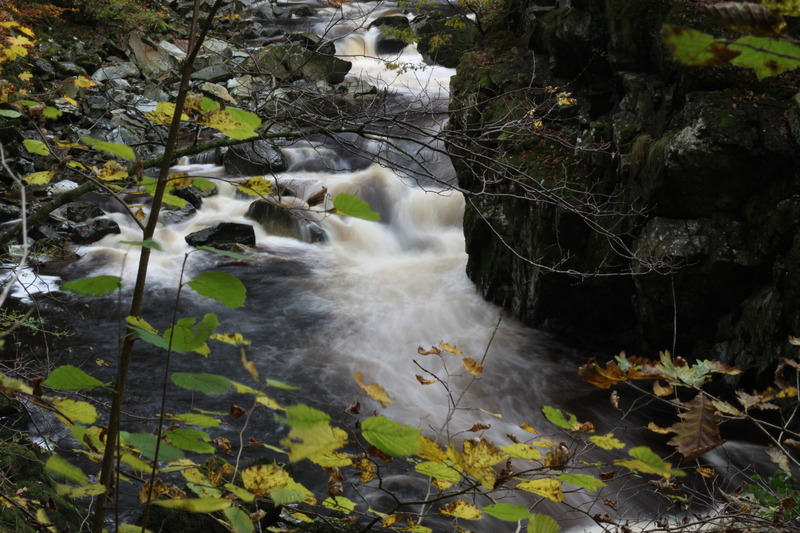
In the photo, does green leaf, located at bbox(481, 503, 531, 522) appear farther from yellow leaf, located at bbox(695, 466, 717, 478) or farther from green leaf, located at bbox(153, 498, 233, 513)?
yellow leaf, located at bbox(695, 466, 717, 478)

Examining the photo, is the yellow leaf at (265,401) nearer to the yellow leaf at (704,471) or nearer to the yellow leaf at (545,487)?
the yellow leaf at (545,487)

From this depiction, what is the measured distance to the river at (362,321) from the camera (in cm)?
569

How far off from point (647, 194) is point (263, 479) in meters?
5.20

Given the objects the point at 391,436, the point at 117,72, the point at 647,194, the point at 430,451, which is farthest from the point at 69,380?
the point at 117,72

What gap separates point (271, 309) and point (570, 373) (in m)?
3.95

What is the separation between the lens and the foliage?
533 millimetres

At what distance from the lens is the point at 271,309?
7.88 meters

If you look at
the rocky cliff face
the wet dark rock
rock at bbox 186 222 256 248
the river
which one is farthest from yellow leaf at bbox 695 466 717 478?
the wet dark rock

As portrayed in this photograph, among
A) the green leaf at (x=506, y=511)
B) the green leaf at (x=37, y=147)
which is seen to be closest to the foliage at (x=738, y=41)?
the green leaf at (x=506, y=511)

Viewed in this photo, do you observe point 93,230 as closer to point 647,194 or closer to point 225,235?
point 225,235

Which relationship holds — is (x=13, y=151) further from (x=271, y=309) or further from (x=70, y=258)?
(x=271, y=309)

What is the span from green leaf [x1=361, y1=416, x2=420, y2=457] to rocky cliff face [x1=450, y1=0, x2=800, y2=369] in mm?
3067

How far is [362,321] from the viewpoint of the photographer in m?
7.63

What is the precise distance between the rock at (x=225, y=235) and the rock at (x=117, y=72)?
7683mm
